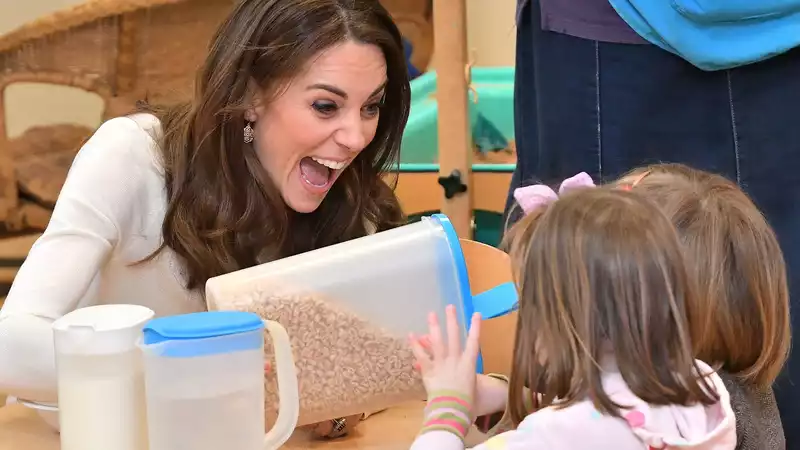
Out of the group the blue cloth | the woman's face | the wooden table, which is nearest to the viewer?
the wooden table

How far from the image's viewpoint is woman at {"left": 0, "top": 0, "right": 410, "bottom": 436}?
1.11 metres

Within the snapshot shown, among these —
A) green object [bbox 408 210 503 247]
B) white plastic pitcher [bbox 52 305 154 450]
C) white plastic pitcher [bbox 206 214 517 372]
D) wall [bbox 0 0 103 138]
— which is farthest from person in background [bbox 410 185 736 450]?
wall [bbox 0 0 103 138]

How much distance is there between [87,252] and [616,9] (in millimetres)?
753

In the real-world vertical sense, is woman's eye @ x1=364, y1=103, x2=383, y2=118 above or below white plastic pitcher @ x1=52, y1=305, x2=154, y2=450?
above

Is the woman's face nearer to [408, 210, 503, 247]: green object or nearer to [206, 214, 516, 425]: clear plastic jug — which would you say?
[206, 214, 516, 425]: clear plastic jug

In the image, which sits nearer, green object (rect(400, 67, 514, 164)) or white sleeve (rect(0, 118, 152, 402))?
white sleeve (rect(0, 118, 152, 402))

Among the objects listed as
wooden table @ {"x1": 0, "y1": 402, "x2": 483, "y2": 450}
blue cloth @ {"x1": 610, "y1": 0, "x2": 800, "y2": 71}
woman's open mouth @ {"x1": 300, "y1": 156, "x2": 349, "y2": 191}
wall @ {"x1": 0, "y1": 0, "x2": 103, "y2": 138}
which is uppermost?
wall @ {"x1": 0, "y1": 0, "x2": 103, "y2": 138}

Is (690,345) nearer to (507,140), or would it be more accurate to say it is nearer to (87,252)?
(87,252)

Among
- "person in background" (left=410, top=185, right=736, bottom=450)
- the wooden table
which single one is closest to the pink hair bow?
"person in background" (left=410, top=185, right=736, bottom=450)

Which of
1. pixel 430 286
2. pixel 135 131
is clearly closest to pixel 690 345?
pixel 430 286

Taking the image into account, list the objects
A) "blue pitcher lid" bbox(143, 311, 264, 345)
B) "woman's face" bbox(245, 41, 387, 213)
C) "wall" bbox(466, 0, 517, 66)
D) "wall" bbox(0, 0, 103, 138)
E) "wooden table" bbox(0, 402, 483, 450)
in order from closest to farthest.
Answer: "blue pitcher lid" bbox(143, 311, 264, 345)
"wooden table" bbox(0, 402, 483, 450)
"woman's face" bbox(245, 41, 387, 213)
"wall" bbox(466, 0, 517, 66)
"wall" bbox(0, 0, 103, 138)

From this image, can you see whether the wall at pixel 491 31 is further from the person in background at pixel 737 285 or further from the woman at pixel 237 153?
the person in background at pixel 737 285

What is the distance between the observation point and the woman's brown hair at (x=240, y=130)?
1110 mm

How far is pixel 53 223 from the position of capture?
1019mm
